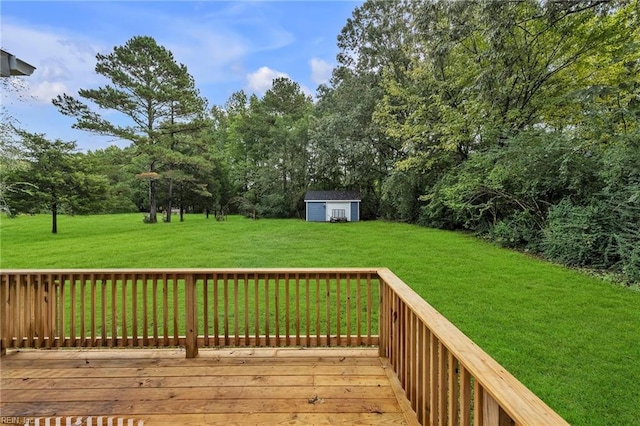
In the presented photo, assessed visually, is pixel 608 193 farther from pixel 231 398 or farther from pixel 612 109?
pixel 231 398

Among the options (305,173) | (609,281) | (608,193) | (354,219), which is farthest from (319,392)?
(305,173)

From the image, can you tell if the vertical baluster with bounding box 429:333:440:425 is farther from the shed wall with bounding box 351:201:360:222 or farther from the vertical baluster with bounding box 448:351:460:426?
the shed wall with bounding box 351:201:360:222

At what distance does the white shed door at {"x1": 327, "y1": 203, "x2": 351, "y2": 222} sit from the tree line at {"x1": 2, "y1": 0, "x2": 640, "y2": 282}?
1533 millimetres

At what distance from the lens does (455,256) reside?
879cm

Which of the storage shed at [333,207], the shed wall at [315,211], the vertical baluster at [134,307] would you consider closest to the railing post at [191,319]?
the vertical baluster at [134,307]

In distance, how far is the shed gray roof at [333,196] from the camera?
72.4 ft

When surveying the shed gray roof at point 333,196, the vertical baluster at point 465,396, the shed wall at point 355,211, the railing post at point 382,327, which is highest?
the shed gray roof at point 333,196

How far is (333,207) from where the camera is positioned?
21.9 m

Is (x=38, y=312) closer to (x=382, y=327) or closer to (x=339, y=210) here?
(x=382, y=327)

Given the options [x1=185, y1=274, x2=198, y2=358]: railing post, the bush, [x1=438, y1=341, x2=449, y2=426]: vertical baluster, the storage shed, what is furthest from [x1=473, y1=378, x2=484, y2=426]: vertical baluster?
the storage shed

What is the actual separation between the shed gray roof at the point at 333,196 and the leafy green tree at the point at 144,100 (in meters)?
8.35

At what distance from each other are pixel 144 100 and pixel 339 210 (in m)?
12.9

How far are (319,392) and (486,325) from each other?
283 centimetres

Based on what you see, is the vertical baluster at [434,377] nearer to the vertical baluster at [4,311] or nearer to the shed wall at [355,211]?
the vertical baluster at [4,311]
